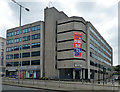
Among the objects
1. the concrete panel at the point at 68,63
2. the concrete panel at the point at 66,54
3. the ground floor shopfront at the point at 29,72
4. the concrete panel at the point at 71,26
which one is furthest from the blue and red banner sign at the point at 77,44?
the ground floor shopfront at the point at 29,72

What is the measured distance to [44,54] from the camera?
57312mm

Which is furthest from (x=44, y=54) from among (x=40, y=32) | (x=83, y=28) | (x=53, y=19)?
(x=83, y=28)

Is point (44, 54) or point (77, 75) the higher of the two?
point (44, 54)

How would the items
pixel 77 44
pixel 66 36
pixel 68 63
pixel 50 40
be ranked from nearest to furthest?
pixel 68 63 → pixel 77 44 → pixel 66 36 → pixel 50 40

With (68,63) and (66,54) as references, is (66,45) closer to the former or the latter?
(66,54)

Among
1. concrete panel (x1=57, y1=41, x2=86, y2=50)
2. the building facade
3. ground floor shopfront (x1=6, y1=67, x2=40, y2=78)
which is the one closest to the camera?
concrete panel (x1=57, y1=41, x2=86, y2=50)

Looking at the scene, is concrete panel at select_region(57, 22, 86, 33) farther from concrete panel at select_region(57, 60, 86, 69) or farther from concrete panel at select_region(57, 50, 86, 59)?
concrete panel at select_region(57, 60, 86, 69)

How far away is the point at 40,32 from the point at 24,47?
11.0 metres

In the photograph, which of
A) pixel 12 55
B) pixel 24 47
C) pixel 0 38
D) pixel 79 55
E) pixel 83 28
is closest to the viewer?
pixel 79 55

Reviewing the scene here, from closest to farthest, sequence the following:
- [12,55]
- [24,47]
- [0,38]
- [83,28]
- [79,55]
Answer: [79,55] < [83,28] < [24,47] < [12,55] < [0,38]

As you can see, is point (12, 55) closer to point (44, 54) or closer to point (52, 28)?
point (44, 54)

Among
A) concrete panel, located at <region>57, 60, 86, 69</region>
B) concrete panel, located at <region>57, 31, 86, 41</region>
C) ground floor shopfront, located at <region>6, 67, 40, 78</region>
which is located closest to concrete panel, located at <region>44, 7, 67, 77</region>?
concrete panel, located at <region>57, 31, 86, 41</region>

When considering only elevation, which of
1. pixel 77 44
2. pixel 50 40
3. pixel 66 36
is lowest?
pixel 77 44

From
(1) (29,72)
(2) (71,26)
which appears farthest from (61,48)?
(1) (29,72)
